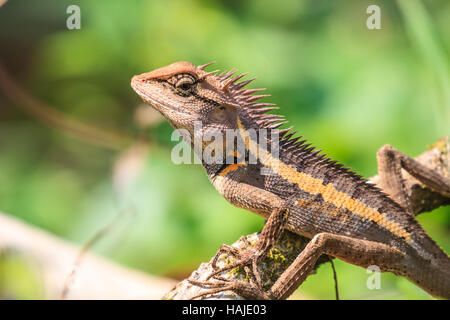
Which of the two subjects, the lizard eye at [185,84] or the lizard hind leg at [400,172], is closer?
the lizard eye at [185,84]

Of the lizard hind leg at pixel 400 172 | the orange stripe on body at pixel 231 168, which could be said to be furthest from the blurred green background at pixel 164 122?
the orange stripe on body at pixel 231 168

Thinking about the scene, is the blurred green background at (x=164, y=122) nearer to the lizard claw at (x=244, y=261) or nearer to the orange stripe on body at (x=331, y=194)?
the orange stripe on body at (x=331, y=194)

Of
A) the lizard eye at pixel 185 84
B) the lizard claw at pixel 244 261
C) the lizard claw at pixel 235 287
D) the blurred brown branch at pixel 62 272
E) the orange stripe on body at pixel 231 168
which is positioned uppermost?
the lizard eye at pixel 185 84

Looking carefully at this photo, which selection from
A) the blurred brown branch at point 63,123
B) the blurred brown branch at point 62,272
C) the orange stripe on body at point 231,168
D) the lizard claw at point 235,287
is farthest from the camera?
the blurred brown branch at point 63,123

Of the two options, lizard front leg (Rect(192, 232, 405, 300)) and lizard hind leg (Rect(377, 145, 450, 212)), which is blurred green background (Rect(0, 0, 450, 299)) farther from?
lizard front leg (Rect(192, 232, 405, 300))

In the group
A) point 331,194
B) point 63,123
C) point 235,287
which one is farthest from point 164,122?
point 235,287
